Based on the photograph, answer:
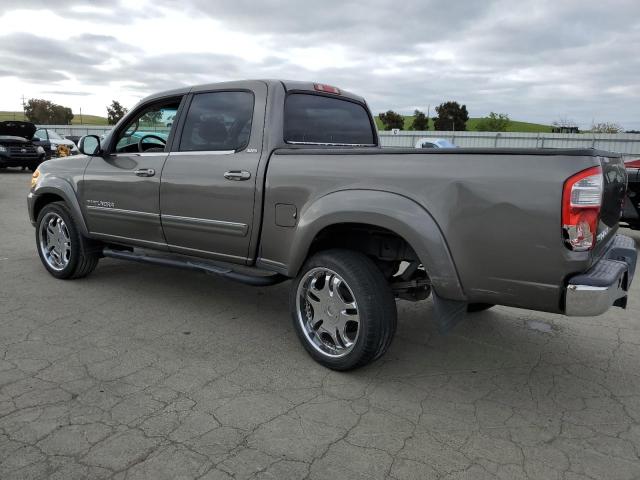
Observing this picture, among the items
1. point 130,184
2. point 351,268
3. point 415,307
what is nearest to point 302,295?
point 351,268

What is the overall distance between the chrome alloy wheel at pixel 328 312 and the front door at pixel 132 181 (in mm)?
1510

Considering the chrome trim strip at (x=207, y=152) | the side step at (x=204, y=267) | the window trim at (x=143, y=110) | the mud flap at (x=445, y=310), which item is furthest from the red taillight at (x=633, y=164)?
the window trim at (x=143, y=110)

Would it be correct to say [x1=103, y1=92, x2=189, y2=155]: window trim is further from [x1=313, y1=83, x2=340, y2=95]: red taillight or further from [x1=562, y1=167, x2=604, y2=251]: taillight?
[x1=562, y1=167, x2=604, y2=251]: taillight

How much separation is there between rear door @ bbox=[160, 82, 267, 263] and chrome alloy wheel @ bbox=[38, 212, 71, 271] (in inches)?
62.6

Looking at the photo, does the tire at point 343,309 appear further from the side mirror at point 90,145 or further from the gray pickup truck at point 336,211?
the side mirror at point 90,145

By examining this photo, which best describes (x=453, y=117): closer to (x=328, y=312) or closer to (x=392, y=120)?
(x=392, y=120)

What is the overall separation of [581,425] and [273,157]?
7.95 ft

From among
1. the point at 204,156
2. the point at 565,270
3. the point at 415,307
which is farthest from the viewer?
the point at 415,307

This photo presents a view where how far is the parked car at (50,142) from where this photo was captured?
1942cm

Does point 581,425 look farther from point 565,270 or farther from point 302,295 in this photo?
point 302,295

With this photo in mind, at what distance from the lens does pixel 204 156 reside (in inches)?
156

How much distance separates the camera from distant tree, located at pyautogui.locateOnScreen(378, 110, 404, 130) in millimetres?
63281

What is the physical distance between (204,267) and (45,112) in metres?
88.1

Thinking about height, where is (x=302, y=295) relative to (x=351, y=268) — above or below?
below
